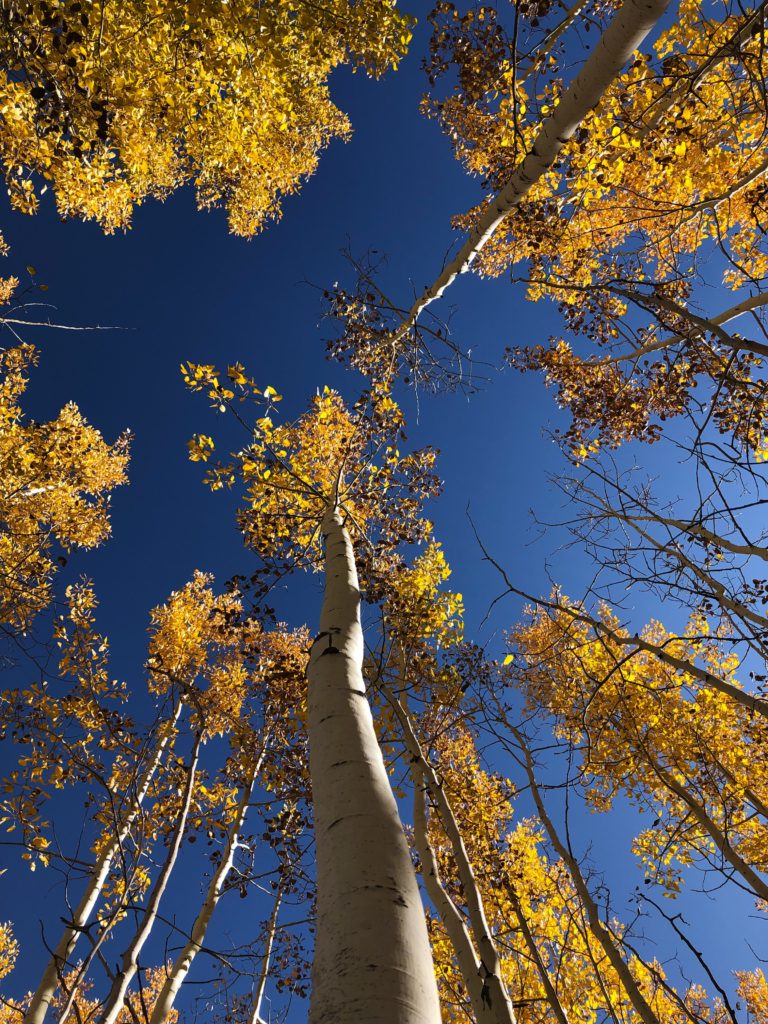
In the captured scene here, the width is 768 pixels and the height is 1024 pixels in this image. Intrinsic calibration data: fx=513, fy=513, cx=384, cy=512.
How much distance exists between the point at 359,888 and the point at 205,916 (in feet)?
20.1

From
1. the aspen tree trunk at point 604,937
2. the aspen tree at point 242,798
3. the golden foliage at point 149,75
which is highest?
the golden foliage at point 149,75

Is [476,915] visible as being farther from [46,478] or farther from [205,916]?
[46,478]

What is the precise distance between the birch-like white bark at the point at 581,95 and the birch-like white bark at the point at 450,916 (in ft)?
13.7

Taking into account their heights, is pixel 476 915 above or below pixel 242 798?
below

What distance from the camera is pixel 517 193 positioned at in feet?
10.8

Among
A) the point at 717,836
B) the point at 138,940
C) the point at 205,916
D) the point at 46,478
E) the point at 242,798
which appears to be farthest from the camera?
the point at 46,478

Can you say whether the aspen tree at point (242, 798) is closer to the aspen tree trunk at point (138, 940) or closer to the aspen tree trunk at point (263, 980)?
the aspen tree trunk at point (263, 980)

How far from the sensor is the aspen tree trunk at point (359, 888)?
113 centimetres

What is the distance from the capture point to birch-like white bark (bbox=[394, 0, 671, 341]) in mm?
2371

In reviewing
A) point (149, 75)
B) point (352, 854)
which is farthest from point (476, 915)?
point (149, 75)

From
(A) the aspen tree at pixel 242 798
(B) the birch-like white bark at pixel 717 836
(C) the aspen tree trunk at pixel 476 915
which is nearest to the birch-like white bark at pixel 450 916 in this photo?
(C) the aspen tree trunk at pixel 476 915

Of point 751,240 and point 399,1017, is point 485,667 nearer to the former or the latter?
point 399,1017

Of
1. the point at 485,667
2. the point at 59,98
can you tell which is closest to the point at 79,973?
the point at 485,667

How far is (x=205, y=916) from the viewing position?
5.85 m
